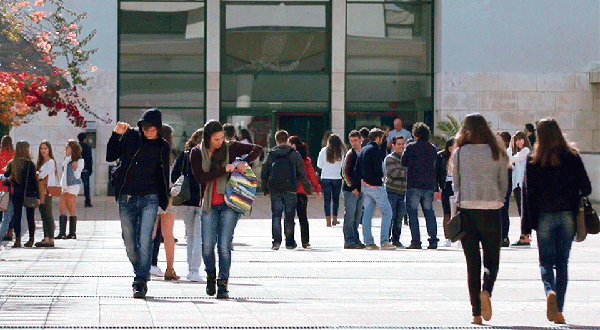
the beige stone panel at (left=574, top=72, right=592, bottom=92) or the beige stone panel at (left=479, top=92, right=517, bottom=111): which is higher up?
the beige stone panel at (left=574, top=72, right=592, bottom=92)

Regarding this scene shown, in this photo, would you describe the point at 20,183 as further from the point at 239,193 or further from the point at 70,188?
the point at 239,193

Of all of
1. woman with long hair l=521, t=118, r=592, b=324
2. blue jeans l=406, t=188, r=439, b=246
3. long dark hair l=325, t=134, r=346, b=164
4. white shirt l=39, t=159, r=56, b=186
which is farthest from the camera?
long dark hair l=325, t=134, r=346, b=164

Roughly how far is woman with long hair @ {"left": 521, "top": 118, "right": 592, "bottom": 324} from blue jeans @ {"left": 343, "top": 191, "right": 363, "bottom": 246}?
7893 millimetres

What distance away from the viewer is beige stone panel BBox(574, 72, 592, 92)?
32.2 m

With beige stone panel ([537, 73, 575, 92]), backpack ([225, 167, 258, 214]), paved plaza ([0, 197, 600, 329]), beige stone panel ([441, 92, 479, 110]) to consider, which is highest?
beige stone panel ([537, 73, 575, 92])

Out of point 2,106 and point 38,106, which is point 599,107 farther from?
point 2,106

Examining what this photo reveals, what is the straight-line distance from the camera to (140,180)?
11.5 meters

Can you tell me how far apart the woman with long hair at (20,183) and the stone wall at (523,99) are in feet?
51.3

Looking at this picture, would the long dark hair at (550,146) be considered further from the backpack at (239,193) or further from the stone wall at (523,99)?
the stone wall at (523,99)

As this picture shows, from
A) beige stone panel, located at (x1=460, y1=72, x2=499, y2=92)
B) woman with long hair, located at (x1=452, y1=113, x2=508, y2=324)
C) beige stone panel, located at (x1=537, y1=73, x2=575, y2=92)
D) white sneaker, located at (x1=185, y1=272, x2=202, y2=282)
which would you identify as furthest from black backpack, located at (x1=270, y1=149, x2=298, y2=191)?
beige stone panel, located at (x1=537, y1=73, x2=575, y2=92)

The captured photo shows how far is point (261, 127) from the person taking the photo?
31.8 meters

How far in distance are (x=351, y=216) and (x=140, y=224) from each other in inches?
264

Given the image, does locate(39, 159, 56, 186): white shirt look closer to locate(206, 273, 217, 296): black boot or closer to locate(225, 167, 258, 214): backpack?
locate(206, 273, 217, 296): black boot

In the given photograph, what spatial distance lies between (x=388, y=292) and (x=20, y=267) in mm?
4630
